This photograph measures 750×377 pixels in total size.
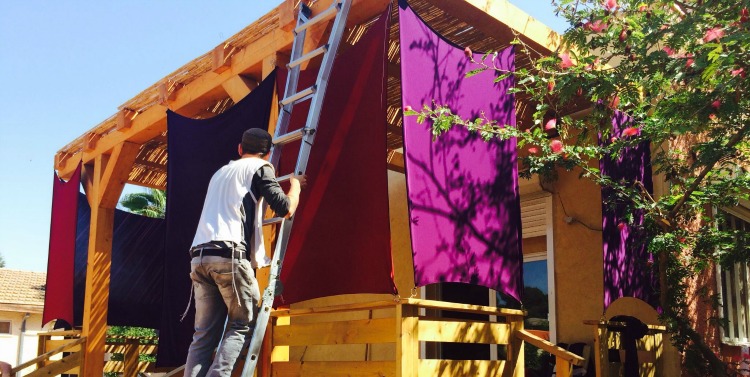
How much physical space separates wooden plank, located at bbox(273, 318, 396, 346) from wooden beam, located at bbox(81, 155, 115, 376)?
324cm

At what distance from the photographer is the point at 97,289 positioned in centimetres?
754

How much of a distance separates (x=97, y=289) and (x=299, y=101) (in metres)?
3.93

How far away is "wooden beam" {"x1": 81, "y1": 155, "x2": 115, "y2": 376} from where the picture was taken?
23.9 feet

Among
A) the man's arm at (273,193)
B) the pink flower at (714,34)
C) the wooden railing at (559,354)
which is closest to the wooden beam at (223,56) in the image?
the man's arm at (273,193)

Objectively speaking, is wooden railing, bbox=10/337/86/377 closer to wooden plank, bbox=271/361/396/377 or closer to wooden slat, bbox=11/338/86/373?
wooden slat, bbox=11/338/86/373

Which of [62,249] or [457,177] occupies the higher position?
[457,177]

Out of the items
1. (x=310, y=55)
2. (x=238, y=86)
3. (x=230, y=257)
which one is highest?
(x=238, y=86)

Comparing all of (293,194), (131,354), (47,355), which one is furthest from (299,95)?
(131,354)

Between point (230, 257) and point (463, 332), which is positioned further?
point (463, 332)

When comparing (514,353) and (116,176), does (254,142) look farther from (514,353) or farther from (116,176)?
(116,176)

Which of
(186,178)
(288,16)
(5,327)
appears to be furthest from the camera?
(5,327)

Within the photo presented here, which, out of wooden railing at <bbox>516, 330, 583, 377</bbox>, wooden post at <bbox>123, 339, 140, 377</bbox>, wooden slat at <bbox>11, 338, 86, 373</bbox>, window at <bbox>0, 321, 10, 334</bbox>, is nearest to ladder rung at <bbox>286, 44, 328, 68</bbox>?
wooden railing at <bbox>516, 330, 583, 377</bbox>

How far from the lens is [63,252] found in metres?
8.22

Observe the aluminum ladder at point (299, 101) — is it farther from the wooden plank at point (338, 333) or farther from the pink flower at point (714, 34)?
the pink flower at point (714, 34)
